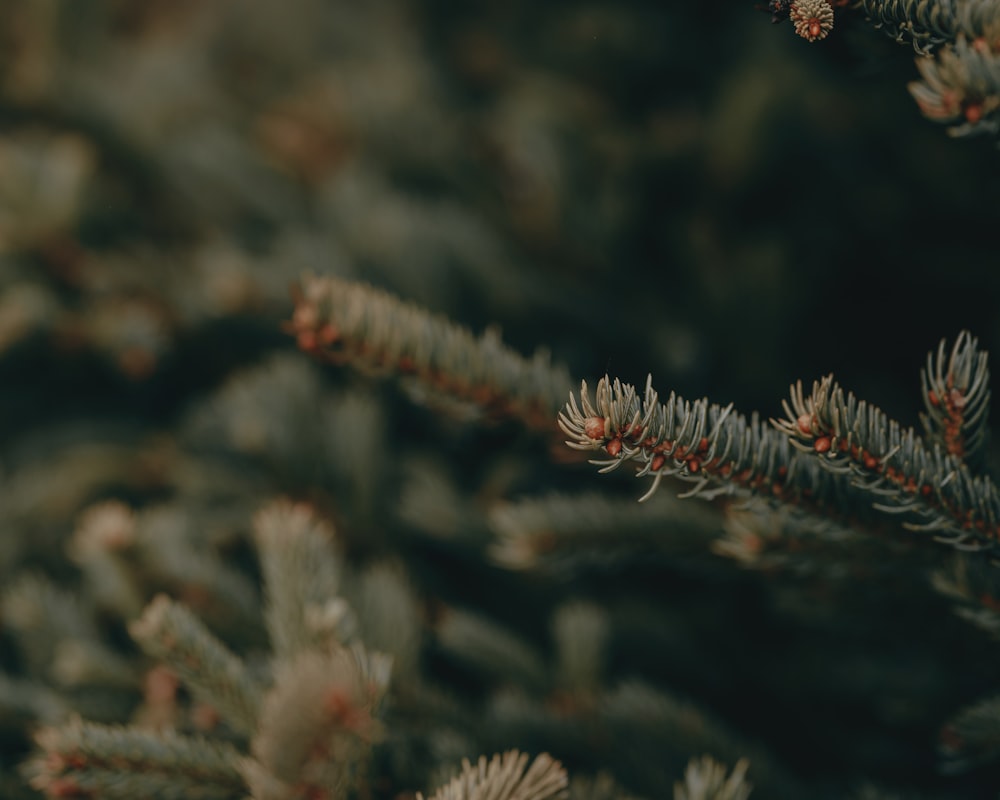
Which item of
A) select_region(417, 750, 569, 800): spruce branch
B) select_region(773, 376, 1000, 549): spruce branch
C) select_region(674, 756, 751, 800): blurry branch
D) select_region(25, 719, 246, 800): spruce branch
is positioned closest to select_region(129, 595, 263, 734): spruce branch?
select_region(25, 719, 246, 800): spruce branch

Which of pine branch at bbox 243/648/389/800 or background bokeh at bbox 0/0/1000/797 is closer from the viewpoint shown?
pine branch at bbox 243/648/389/800

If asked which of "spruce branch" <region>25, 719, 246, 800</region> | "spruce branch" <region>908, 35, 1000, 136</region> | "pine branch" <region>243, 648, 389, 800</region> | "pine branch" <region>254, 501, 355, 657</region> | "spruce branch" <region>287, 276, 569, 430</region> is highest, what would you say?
"spruce branch" <region>908, 35, 1000, 136</region>

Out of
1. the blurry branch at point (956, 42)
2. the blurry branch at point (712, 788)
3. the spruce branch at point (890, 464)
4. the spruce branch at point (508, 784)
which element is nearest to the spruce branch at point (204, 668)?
the spruce branch at point (508, 784)

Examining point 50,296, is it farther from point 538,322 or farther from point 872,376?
point 872,376

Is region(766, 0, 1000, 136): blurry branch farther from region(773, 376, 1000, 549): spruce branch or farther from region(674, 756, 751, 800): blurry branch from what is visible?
region(674, 756, 751, 800): blurry branch

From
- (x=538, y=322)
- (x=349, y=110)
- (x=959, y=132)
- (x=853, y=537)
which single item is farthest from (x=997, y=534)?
(x=349, y=110)

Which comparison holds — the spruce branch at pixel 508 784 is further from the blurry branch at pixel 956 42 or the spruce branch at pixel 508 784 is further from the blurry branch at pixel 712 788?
the blurry branch at pixel 956 42

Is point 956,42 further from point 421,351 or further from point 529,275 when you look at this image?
point 529,275

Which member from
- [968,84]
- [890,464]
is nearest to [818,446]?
[890,464]
